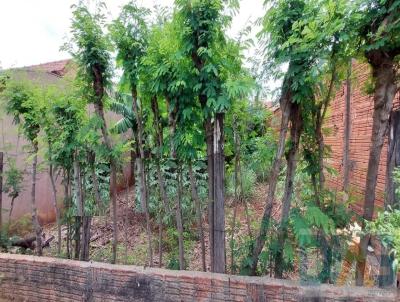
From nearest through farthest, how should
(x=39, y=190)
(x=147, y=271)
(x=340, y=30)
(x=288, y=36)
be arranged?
1. (x=340, y=30)
2. (x=288, y=36)
3. (x=147, y=271)
4. (x=39, y=190)

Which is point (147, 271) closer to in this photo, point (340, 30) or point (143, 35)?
point (143, 35)

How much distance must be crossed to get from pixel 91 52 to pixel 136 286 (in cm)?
240

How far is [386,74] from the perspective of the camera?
2.31 m

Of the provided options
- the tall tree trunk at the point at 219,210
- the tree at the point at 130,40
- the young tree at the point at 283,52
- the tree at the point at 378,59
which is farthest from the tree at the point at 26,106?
the tree at the point at 378,59

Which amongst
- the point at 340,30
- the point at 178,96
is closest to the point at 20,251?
the point at 178,96

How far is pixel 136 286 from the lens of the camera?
2.83 m

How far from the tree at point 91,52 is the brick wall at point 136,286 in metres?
1.59

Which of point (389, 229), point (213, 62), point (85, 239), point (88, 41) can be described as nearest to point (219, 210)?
point (213, 62)

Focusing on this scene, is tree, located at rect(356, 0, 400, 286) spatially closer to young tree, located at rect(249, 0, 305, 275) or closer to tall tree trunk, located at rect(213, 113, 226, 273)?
young tree, located at rect(249, 0, 305, 275)

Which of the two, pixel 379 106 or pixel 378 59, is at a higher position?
pixel 378 59

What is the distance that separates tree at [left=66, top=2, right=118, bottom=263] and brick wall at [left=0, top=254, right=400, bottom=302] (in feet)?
5.22

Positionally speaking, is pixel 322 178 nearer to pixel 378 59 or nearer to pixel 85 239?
pixel 378 59

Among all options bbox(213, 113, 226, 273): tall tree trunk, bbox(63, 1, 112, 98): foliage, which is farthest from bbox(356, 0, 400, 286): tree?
bbox(63, 1, 112, 98): foliage

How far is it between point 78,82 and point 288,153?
7.95 feet
